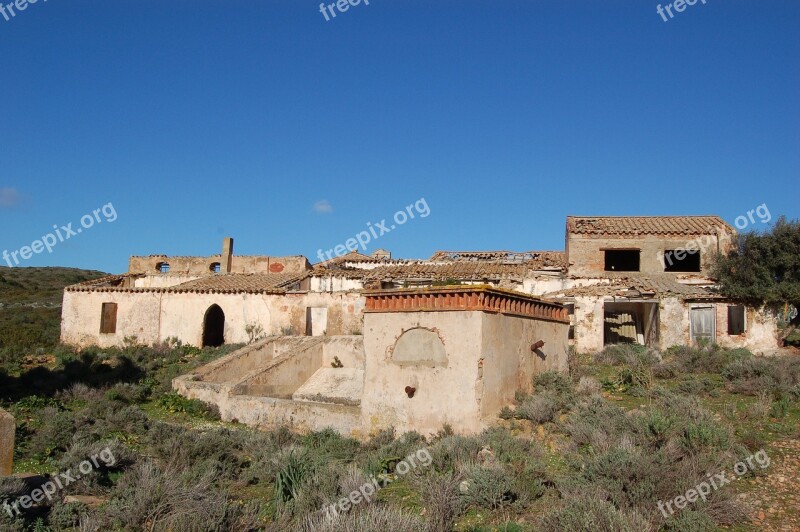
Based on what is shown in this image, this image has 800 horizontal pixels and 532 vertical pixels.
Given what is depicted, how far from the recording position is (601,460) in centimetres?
901

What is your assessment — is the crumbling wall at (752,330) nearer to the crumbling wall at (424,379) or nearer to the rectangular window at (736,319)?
the rectangular window at (736,319)

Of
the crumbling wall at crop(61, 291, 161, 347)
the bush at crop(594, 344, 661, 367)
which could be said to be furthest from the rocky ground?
the crumbling wall at crop(61, 291, 161, 347)

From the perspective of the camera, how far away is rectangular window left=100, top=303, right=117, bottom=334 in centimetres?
2833

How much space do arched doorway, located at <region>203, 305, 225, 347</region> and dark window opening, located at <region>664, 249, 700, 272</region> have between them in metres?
20.2

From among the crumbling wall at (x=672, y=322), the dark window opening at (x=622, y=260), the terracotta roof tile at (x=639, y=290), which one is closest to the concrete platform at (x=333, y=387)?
the terracotta roof tile at (x=639, y=290)

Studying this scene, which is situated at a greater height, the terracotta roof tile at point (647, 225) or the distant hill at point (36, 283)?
the terracotta roof tile at point (647, 225)

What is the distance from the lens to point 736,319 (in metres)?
22.3

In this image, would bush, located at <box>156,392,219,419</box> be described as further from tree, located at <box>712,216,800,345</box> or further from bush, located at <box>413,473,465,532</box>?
tree, located at <box>712,216,800,345</box>

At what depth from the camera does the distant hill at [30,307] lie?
1096 inches

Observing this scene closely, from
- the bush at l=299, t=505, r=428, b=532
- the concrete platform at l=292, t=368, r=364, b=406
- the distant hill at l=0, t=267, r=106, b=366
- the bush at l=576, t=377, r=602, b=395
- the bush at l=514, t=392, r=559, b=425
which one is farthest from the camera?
the distant hill at l=0, t=267, r=106, b=366

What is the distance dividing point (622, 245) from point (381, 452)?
18561 millimetres

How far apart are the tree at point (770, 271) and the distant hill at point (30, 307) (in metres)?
27.3

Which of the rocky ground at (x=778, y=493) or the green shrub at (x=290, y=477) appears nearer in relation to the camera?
the rocky ground at (x=778, y=493)

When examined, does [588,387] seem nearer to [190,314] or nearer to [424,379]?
[424,379]
